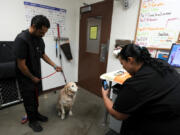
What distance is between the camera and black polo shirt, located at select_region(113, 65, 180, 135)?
646 mm

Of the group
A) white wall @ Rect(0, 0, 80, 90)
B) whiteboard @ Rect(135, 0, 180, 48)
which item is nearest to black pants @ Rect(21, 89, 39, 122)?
white wall @ Rect(0, 0, 80, 90)

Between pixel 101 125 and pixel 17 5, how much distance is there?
2.44 meters

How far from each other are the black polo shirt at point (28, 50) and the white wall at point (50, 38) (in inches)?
35.2

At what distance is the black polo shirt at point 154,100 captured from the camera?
0.65m

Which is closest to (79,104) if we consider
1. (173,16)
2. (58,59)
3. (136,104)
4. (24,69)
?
(58,59)

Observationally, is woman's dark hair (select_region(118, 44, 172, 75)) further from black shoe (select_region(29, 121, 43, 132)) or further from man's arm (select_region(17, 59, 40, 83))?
black shoe (select_region(29, 121, 43, 132))

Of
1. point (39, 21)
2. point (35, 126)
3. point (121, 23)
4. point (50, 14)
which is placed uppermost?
point (50, 14)

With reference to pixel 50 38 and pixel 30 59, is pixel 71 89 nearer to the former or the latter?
pixel 30 59

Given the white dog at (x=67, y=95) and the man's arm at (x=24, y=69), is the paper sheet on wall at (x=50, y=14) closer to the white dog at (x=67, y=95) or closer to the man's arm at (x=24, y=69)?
the man's arm at (x=24, y=69)

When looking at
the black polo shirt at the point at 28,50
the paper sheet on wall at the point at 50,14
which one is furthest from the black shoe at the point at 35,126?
the paper sheet on wall at the point at 50,14

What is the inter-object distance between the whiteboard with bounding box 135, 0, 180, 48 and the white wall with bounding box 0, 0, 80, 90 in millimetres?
1572

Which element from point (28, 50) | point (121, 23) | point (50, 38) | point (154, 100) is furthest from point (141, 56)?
point (50, 38)

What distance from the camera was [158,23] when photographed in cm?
150

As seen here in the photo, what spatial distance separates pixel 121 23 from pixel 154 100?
1586 millimetres
